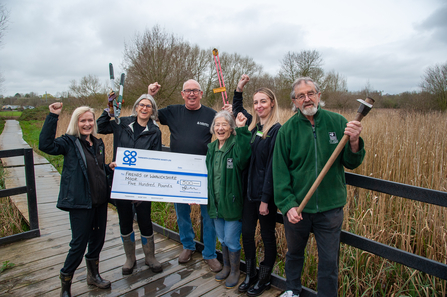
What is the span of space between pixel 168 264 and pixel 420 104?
10.5 meters

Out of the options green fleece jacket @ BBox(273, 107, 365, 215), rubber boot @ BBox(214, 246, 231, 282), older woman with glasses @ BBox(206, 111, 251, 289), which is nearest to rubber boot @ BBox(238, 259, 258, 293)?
older woman with glasses @ BBox(206, 111, 251, 289)

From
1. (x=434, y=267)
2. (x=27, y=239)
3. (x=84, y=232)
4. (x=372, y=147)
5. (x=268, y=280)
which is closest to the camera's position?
(x=434, y=267)

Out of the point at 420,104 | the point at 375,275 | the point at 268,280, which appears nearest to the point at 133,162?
the point at 268,280

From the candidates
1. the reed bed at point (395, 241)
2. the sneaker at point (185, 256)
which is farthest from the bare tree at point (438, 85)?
the sneaker at point (185, 256)

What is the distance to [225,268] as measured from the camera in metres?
2.81

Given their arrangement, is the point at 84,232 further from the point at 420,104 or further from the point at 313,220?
the point at 420,104

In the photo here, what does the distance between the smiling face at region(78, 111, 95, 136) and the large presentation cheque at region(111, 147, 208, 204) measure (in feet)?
1.17

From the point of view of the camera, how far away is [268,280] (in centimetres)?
256

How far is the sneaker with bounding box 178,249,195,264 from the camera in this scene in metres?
3.07

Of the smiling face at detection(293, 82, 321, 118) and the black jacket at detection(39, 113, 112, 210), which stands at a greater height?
the smiling face at detection(293, 82, 321, 118)

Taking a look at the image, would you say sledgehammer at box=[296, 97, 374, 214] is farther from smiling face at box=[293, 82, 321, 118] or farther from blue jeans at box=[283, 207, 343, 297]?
smiling face at box=[293, 82, 321, 118]

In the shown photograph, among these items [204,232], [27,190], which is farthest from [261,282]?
[27,190]

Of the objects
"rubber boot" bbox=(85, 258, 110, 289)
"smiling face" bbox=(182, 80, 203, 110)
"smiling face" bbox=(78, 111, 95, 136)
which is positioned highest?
"smiling face" bbox=(182, 80, 203, 110)

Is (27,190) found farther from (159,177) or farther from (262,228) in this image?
(262,228)
